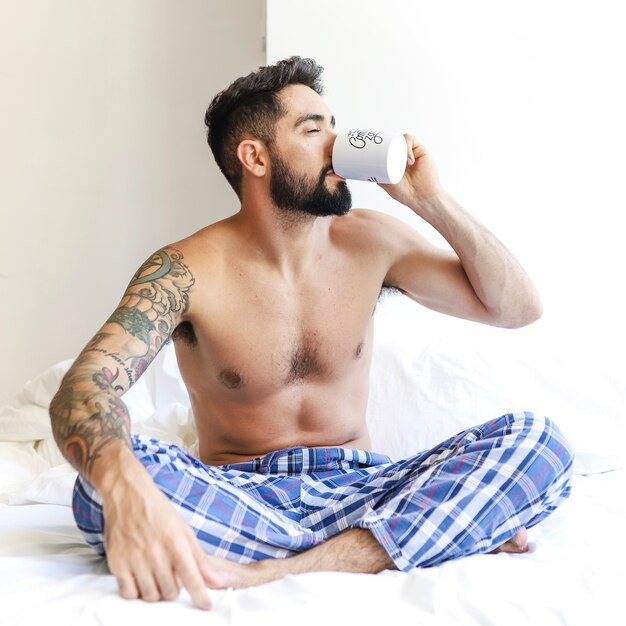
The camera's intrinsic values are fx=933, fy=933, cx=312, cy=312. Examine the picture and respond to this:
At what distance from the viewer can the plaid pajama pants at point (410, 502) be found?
120 cm

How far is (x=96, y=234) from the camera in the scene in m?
2.71

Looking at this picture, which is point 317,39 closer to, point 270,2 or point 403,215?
point 270,2

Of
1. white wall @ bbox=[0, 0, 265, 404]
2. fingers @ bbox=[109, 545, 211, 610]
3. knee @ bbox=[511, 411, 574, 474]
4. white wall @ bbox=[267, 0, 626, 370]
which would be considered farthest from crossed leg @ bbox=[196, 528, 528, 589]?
white wall @ bbox=[0, 0, 265, 404]

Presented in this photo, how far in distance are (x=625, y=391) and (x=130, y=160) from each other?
60.2 inches

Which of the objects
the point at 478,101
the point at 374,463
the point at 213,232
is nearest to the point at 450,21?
the point at 478,101

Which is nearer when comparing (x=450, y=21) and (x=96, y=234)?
(x=450, y=21)

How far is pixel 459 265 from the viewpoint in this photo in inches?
66.9

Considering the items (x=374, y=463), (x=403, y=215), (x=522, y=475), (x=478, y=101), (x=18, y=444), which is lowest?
(x=18, y=444)

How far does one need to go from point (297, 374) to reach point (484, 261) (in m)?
0.38

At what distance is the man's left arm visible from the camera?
1.64 meters

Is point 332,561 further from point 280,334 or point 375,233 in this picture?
point 375,233

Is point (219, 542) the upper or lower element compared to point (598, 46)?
lower

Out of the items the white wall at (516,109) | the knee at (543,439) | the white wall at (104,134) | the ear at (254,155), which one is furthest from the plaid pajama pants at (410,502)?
the white wall at (104,134)

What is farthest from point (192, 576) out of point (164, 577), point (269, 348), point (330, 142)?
point (330, 142)
